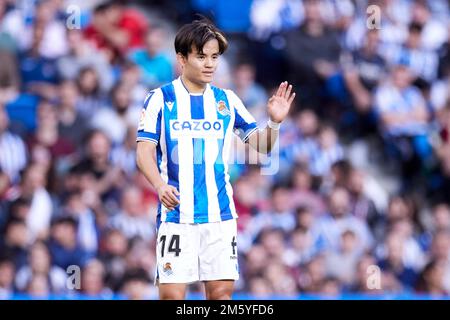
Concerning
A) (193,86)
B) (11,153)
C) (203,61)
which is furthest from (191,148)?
(11,153)

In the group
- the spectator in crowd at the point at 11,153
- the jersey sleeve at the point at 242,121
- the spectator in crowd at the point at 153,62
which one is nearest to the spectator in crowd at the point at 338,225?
→ the spectator in crowd at the point at 153,62

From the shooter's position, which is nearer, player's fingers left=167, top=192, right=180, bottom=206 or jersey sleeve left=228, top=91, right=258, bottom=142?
player's fingers left=167, top=192, right=180, bottom=206

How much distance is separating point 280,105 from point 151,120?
0.79 m

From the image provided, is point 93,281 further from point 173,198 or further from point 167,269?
point 173,198

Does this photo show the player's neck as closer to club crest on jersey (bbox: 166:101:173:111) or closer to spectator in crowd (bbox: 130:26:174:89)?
club crest on jersey (bbox: 166:101:173:111)

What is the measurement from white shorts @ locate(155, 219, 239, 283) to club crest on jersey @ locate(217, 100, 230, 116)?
66 cm

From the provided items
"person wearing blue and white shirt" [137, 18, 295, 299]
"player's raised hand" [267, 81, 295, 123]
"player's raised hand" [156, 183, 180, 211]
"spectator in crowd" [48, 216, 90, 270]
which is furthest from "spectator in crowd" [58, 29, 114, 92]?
"player's raised hand" [156, 183, 180, 211]

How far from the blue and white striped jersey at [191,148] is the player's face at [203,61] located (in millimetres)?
140

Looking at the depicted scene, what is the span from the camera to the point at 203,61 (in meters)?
7.48

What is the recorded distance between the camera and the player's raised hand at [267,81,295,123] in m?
7.54

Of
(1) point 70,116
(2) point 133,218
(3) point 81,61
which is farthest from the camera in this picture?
(3) point 81,61

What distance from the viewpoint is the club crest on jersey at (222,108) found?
7.59 metres
